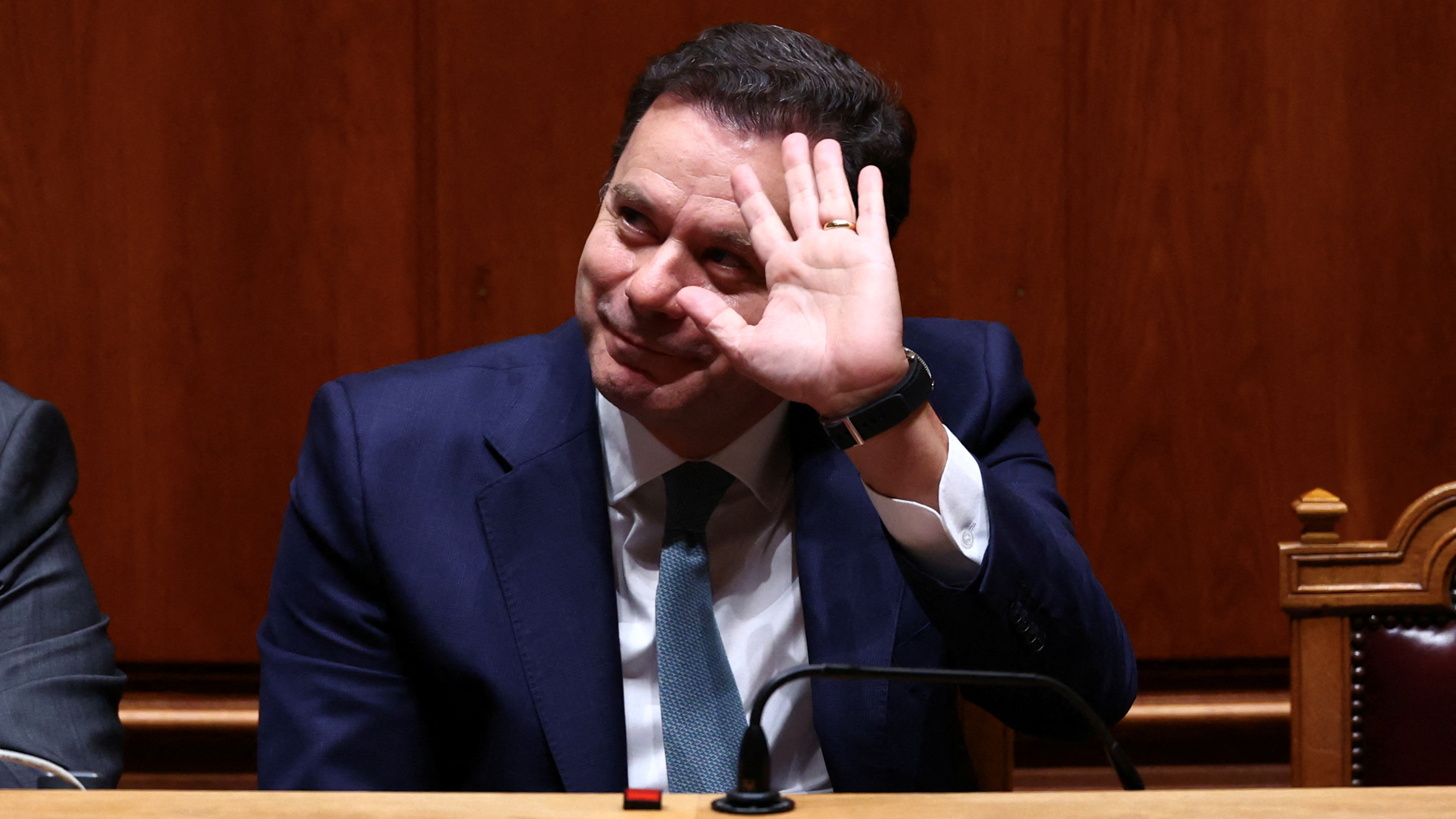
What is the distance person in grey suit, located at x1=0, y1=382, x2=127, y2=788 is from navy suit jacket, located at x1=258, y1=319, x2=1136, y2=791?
0.20 m

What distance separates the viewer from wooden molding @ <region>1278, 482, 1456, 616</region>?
1398 millimetres

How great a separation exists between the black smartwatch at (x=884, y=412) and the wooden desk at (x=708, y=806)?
344mm

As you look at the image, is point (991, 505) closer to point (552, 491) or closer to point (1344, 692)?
point (552, 491)

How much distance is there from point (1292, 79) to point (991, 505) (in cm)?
128

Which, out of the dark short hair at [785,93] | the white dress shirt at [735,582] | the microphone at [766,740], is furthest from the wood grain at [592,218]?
the microphone at [766,740]

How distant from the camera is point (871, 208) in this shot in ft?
3.91

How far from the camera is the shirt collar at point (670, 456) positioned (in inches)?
53.6

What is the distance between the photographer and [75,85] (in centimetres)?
204

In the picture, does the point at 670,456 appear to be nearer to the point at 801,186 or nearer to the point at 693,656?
the point at 693,656

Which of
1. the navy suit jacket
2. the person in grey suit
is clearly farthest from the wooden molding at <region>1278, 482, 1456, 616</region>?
the person in grey suit

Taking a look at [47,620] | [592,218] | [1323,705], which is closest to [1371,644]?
[1323,705]

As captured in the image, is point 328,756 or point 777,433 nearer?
point 328,756

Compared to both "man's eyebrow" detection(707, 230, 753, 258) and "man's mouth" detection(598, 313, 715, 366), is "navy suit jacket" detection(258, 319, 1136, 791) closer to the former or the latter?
"man's mouth" detection(598, 313, 715, 366)

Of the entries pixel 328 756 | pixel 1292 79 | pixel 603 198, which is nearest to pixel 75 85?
pixel 603 198
